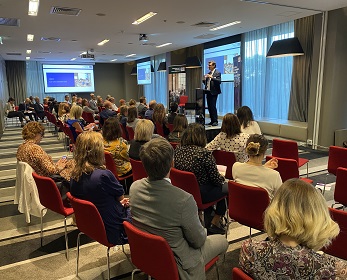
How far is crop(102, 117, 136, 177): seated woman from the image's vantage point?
3.77 metres

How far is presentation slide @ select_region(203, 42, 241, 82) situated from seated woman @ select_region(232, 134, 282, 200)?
869 cm

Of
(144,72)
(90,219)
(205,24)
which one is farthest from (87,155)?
(144,72)

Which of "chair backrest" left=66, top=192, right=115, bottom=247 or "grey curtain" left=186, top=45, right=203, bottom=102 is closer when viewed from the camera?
"chair backrest" left=66, top=192, right=115, bottom=247

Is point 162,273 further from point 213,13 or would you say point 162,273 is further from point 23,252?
point 213,13

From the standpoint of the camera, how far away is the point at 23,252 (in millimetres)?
2859

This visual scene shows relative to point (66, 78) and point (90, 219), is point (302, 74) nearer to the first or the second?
point (90, 219)

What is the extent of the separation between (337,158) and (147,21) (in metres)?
5.82

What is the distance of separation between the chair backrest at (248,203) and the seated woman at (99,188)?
3.03ft

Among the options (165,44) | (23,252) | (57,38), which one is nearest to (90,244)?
(23,252)

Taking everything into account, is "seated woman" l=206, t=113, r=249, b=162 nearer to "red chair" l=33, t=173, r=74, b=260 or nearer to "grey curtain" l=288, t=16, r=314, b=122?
"red chair" l=33, t=173, r=74, b=260

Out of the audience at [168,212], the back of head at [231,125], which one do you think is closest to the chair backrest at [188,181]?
the audience at [168,212]

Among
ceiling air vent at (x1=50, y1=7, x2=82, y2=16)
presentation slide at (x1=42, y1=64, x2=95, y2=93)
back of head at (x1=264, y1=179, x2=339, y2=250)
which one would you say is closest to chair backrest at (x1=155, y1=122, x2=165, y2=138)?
ceiling air vent at (x1=50, y1=7, x2=82, y2=16)

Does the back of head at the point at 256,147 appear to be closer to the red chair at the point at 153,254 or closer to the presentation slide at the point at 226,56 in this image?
the red chair at the point at 153,254

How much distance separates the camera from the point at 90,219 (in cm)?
206
